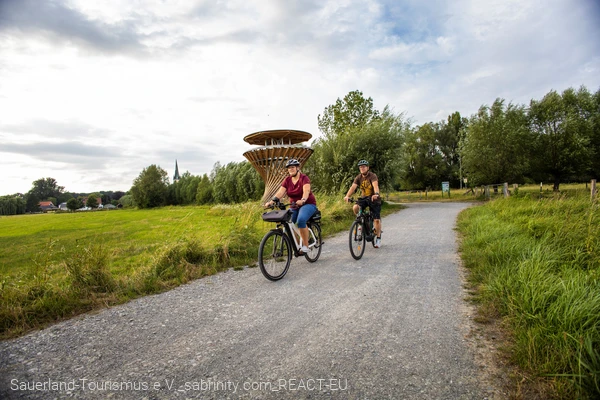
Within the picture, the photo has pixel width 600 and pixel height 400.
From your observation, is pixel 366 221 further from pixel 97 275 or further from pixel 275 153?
pixel 275 153

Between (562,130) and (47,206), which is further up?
(562,130)

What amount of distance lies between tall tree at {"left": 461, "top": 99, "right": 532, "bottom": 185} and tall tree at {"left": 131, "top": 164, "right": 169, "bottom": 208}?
201ft

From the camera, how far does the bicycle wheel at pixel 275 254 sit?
17.2ft

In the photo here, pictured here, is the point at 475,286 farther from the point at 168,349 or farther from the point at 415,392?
the point at 168,349

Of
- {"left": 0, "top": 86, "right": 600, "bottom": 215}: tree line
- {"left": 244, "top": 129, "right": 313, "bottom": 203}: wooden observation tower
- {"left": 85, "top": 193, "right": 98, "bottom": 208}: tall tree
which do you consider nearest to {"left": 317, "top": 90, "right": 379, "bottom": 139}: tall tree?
{"left": 0, "top": 86, "right": 600, "bottom": 215}: tree line

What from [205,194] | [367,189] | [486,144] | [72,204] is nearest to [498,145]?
[486,144]

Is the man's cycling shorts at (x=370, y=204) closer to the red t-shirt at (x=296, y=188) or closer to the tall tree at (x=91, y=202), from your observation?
the red t-shirt at (x=296, y=188)

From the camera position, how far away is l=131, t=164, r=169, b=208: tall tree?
2603 inches

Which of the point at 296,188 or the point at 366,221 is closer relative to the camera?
the point at 296,188

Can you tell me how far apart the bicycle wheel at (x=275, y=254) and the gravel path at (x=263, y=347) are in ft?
1.05

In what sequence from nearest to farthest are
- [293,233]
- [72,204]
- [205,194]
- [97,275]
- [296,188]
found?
[97,275]
[293,233]
[296,188]
[205,194]
[72,204]

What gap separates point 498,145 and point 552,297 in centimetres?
3104

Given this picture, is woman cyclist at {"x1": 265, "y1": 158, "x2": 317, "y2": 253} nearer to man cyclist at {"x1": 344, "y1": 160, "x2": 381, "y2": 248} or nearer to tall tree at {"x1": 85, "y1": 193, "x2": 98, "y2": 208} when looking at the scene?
man cyclist at {"x1": 344, "y1": 160, "x2": 381, "y2": 248}

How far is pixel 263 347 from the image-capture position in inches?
120
